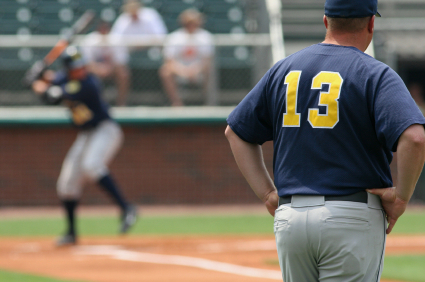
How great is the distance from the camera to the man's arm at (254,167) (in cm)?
269

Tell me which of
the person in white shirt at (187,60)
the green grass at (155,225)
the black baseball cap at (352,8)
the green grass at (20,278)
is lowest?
the green grass at (155,225)

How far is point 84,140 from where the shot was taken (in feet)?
28.1

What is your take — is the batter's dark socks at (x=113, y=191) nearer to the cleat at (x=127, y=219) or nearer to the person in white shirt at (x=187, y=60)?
the cleat at (x=127, y=219)

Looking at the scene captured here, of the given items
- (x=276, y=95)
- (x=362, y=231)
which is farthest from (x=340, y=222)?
(x=276, y=95)

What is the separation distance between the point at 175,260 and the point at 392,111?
461 cm

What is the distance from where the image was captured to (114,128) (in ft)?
28.4

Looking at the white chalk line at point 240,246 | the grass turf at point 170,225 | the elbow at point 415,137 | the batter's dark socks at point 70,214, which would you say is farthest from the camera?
the grass turf at point 170,225

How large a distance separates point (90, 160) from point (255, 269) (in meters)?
3.11

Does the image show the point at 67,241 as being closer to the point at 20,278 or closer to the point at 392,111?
the point at 20,278

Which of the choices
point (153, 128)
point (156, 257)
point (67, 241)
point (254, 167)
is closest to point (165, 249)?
point (156, 257)

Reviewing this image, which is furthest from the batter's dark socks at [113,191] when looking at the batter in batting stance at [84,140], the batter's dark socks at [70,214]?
the batter's dark socks at [70,214]

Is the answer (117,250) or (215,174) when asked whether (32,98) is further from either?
(117,250)

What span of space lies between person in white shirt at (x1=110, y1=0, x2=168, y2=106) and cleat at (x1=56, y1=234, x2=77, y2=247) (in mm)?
4343

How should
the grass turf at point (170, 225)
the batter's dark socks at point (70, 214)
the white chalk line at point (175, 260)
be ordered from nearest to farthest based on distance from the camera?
the white chalk line at point (175, 260)
the batter's dark socks at point (70, 214)
the grass turf at point (170, 225)
